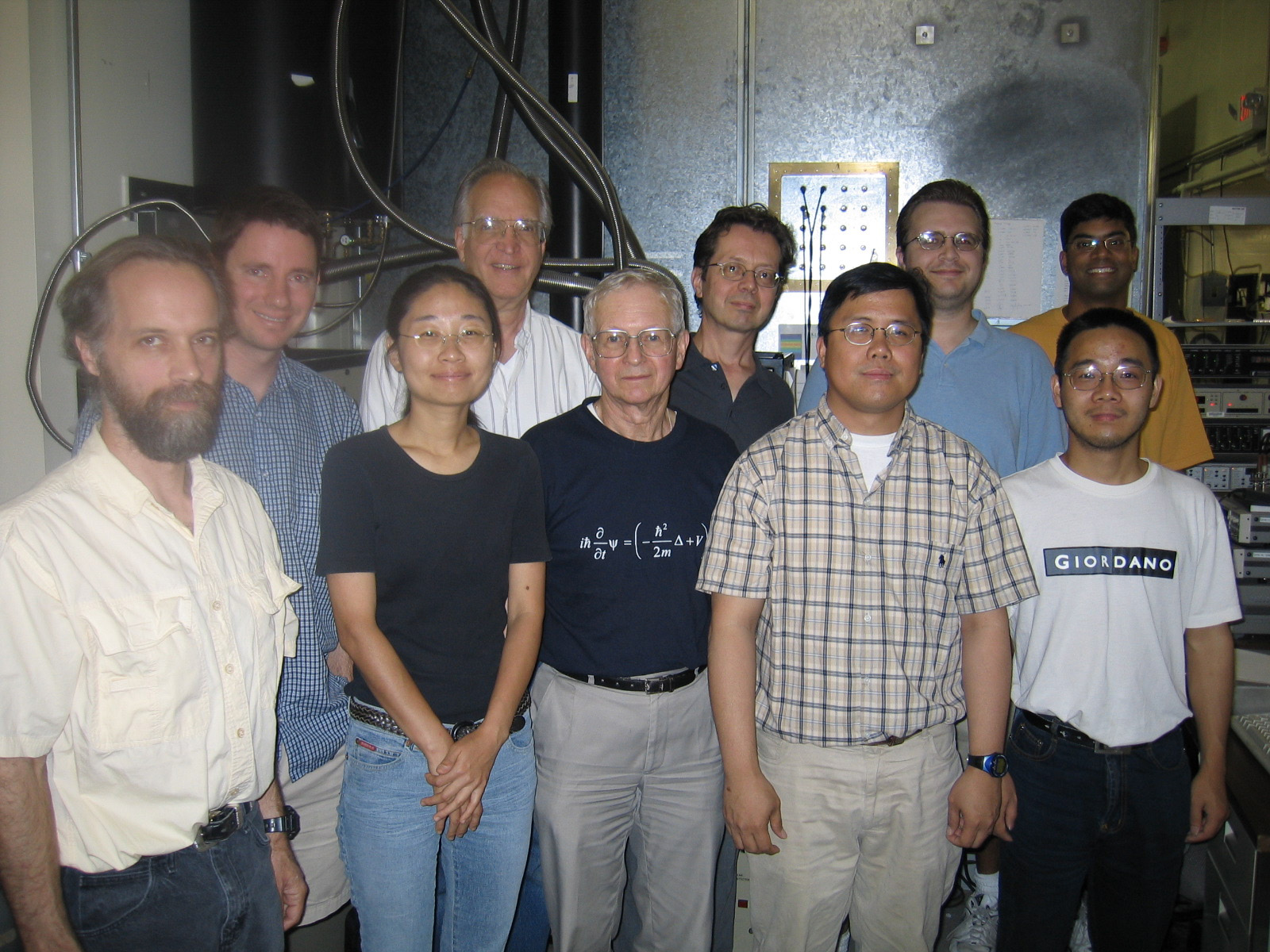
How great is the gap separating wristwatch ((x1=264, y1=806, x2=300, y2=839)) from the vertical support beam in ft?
6.85

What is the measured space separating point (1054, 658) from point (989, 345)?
0.81 metres

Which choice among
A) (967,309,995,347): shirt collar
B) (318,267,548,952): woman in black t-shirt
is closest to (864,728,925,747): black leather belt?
(318,267,548,952): woman in black t-shirt

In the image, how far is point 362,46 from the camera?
112 inches

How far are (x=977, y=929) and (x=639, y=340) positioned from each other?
192 centimetres

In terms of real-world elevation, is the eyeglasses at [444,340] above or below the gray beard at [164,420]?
above

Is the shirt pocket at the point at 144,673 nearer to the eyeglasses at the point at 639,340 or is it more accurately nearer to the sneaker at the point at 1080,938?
the eyeglasses at the point at 639,340

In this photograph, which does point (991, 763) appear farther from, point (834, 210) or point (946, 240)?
point (834, 210)

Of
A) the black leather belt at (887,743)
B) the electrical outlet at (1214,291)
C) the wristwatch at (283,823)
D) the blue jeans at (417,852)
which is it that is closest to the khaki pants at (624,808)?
the blue jeans at (417,852)

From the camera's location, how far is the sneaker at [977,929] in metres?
2.23

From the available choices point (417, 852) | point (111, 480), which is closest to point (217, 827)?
point (417, 852)

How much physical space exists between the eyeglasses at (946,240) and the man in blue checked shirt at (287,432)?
1482mm

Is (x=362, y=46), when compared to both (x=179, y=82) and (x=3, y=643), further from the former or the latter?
(x=3, y=643)

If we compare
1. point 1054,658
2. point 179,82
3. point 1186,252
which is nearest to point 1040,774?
point 1054,658

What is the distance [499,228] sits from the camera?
204cm
